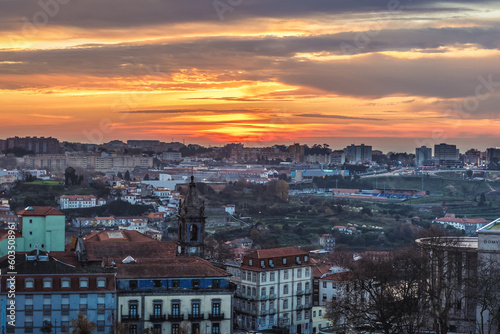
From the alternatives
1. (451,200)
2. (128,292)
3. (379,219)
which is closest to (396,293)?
(128,292)

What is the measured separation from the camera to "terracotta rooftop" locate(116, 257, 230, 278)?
1529 inches

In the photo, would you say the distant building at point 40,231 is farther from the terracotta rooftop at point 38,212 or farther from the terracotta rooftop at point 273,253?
the terracotta rooftop at point 273,253

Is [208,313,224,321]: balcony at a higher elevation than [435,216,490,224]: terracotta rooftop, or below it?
higher

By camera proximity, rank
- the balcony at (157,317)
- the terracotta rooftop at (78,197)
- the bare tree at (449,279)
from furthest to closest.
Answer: the terracotta rooftop at (78,197) < the balcony at (157,317) < the bare tree at (449,279)

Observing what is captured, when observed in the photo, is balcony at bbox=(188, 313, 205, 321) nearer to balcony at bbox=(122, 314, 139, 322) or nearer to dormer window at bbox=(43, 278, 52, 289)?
balcony at bbox=(122, 314, 139, 322)

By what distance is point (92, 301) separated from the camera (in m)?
37.6

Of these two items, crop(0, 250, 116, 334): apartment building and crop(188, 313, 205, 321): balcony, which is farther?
crop(188, 313, 205, 321): balcony

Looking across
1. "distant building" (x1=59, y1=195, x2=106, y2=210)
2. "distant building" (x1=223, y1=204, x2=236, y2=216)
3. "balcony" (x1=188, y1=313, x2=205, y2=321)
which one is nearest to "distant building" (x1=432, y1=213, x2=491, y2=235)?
"distant building" (x1=223, y1=204, x2=236, y2=216)

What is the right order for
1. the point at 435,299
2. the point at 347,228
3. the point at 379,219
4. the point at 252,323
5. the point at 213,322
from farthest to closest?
the point at 379,219, the point at 347,228, the point at 252,323, the point at 213,322, the point at 435,299

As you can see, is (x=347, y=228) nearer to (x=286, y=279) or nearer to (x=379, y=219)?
(x=379, y=219)

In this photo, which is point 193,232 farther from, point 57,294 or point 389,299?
point 389,299

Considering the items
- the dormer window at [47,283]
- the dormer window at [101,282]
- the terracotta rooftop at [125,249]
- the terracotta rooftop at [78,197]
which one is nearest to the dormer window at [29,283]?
the dormer window at [47,283]

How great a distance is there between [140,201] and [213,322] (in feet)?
361

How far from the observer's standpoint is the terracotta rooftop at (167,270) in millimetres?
38844
